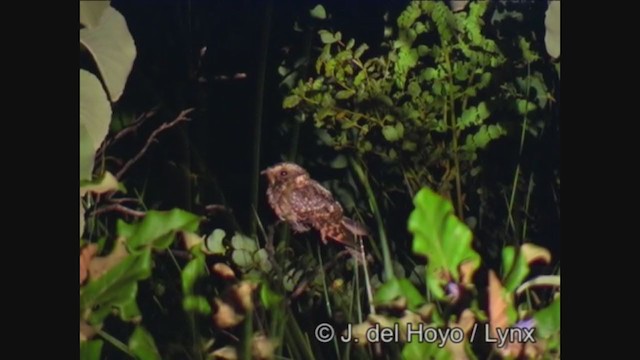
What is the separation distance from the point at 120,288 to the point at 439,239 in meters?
1.03

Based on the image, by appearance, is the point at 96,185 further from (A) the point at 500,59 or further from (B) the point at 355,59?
(A) the point at 500,59

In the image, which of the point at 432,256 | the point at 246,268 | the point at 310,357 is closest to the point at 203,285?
the point at 246,268

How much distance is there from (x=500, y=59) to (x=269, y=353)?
1204mm

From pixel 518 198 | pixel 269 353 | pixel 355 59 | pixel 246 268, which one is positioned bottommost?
pixel 269 353

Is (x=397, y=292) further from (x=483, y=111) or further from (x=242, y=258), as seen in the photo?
(x=483, y=111)

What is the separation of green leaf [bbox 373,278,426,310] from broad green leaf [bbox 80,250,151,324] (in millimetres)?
748

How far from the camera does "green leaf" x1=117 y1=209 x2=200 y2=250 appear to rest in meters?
4.25

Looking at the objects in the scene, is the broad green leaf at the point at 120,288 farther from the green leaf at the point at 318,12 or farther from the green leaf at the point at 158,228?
the green leaf at the point at 318,12

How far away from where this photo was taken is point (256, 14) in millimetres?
4219

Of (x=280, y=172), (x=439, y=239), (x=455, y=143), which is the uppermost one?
(x=455, y=143)

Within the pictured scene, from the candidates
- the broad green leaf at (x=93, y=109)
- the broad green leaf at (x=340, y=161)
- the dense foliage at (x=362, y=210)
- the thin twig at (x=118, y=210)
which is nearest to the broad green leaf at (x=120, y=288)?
the dense foliage at (x=362, y=210)

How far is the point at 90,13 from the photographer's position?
13.6 ft

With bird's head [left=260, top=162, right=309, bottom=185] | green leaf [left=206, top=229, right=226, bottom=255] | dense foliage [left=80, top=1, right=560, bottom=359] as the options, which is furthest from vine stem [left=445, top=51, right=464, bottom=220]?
green leaf [left=206, top=229, right=226, bottom=255]

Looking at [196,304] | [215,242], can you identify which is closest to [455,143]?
[215,242]
